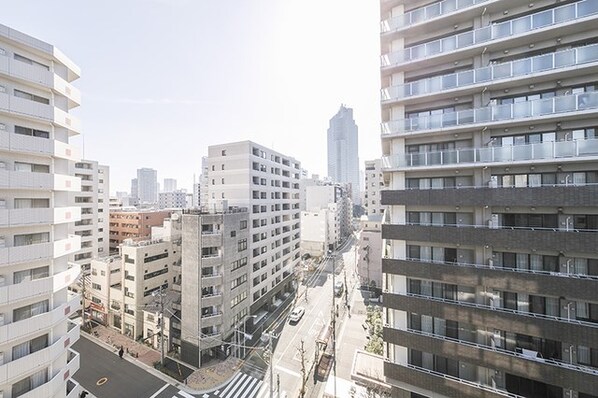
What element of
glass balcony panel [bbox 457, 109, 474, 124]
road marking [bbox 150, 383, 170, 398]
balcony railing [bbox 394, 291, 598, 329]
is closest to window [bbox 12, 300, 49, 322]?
road marking [bbox 150, 383, 170, 398]

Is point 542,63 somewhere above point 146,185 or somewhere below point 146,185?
below

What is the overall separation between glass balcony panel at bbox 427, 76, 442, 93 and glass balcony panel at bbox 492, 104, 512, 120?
3.12 meters

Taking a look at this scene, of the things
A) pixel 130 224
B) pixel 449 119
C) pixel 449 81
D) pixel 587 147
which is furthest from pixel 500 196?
pixel 130 224

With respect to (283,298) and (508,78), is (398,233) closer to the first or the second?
(508,78)

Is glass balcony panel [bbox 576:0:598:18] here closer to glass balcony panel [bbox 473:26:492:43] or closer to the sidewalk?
glass balcony panel [bbox 473:26:492:43]

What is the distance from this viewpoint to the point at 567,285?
443 inches

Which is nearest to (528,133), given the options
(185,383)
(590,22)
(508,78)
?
(508,78)

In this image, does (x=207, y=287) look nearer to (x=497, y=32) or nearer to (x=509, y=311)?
(x=509, y=311)

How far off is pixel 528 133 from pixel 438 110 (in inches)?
181

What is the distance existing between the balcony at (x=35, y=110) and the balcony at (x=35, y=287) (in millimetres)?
8922

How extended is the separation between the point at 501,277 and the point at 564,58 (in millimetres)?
10987

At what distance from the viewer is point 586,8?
37.7ft

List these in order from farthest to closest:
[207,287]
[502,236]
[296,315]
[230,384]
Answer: [296,315] < [207,287] < [230,384] < [502,236]

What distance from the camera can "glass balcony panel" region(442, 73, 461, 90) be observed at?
14.1m
